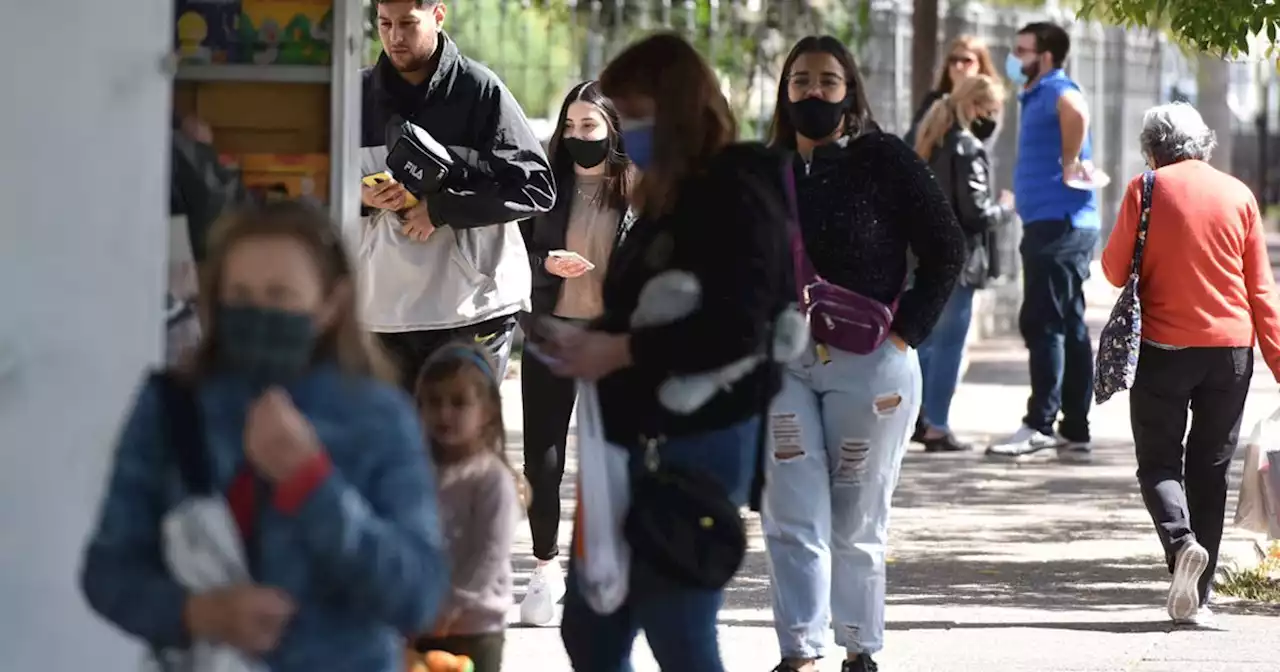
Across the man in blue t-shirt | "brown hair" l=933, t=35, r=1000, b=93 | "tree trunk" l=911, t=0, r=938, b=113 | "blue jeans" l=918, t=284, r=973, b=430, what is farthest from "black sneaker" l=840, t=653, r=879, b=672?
"tree trunk" l=911, t=0, r=938, b=113

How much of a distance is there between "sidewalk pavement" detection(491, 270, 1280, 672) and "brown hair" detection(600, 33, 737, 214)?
8.18 ft

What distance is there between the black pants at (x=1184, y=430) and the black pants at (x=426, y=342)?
2.25m

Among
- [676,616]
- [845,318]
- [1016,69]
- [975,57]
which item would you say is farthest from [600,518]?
[1016,69]

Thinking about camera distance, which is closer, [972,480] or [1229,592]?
[1229,592]

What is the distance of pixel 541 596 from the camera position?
7637 millimetres

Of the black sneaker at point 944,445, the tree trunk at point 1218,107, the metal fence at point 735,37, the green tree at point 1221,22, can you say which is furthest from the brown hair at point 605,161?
the tree trunk at point 1218,107

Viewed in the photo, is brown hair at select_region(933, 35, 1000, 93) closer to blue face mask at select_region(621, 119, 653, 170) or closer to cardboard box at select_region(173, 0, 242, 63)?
blue face mask at select_region(621, 119, 653, 170)

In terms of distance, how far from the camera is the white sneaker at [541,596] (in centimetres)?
764

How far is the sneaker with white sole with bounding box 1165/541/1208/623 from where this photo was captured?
25.5ft

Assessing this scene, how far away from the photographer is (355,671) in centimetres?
358

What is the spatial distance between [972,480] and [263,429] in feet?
27.4

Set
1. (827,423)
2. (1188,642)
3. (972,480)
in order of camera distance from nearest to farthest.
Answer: (827,423), (1188,642), (972,480)

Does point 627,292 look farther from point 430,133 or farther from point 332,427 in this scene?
point 430,133

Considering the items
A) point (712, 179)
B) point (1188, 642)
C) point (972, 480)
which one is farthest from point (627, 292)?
point (972, 480)
